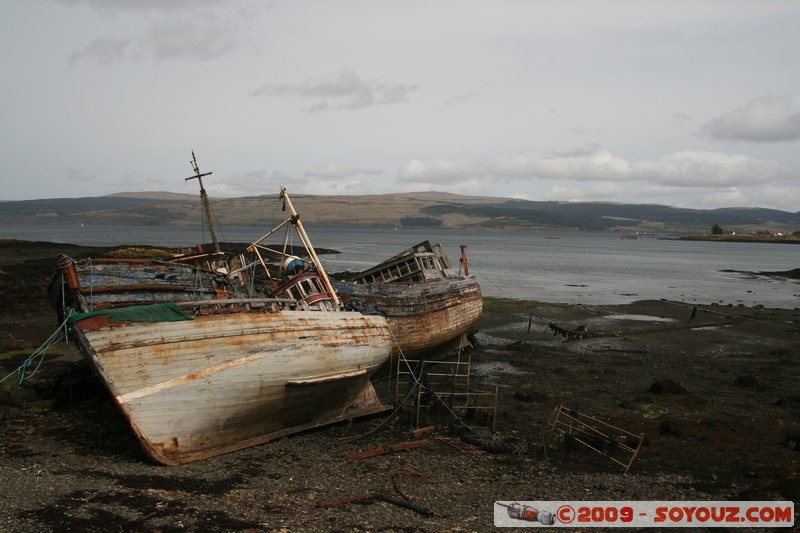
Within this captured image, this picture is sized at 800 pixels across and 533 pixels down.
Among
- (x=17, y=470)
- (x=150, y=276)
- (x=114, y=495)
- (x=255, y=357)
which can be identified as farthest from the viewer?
(x=150, y=276)

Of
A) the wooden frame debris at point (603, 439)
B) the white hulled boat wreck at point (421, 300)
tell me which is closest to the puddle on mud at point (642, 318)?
the white hulled boat wreck at point (421, 300)

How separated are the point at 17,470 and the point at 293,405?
5479 millimetres

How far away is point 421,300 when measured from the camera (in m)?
22.8

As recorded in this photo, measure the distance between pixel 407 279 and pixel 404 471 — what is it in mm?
14524

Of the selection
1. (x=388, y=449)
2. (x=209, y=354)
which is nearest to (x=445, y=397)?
(x=388, y=449)

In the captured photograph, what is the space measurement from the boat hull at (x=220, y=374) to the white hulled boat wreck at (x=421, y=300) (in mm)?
3870

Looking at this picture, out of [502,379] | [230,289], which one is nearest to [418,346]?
[502,379]

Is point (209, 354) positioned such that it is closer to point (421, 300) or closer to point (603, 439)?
point (603, 439)

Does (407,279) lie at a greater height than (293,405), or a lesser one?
greater

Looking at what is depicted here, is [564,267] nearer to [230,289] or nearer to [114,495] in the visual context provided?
[230,289]

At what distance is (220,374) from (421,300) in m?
11.1

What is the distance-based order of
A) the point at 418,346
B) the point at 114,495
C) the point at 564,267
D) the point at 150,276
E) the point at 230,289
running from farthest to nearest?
1. the point at 564,267
2. the point at 418,346
3. the point at 230,289
4. the point at 150,276
5. the point at 114,495

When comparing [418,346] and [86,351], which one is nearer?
[86,351]

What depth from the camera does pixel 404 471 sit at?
40.2ft
